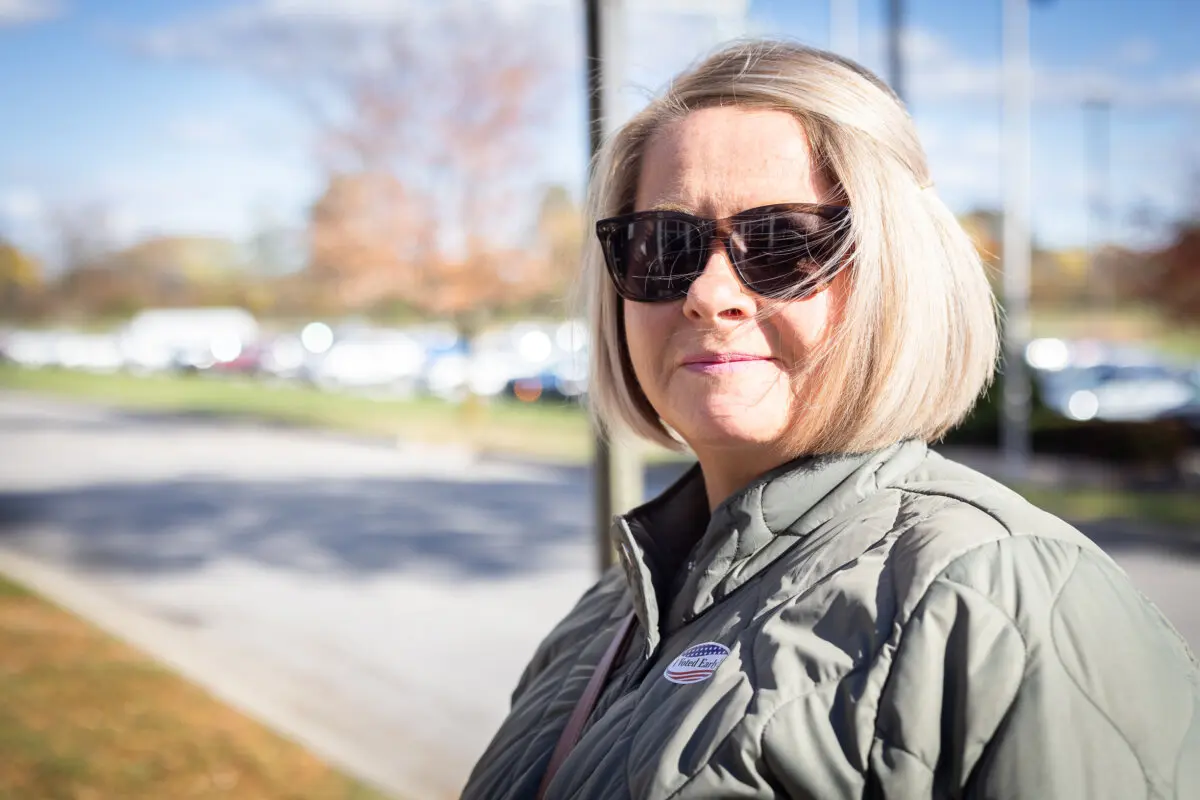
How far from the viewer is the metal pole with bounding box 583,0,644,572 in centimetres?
284

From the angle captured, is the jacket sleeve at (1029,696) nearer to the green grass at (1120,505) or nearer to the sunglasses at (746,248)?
the sunglasses at (746,248)

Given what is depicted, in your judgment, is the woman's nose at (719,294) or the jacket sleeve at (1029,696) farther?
the woman's nose at (719,294)

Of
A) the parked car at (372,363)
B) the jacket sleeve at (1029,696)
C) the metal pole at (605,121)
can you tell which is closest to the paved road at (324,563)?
the parked car at (372,363)

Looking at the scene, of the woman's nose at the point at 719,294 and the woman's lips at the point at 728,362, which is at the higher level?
the woman's nose at the point at 719,294

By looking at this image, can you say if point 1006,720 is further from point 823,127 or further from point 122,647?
point 122,647

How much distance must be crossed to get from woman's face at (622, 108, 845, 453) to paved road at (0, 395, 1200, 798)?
365 cm

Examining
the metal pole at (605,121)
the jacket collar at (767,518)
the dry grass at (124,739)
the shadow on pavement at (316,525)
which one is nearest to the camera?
the jacket collar at (767,518)

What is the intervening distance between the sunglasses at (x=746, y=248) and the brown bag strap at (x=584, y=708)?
0.48 m

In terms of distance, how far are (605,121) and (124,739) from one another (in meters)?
3.75

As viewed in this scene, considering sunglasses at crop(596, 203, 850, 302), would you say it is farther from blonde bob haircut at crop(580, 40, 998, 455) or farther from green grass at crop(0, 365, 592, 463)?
green grass at crop(0, 365, 592, 463)

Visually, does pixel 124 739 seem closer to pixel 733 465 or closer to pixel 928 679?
pixel 733 465

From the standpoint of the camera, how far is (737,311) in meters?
1.46

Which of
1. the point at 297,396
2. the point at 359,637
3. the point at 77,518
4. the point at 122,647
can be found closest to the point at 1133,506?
the point at 359,637

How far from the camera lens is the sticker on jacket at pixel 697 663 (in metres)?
1.22
